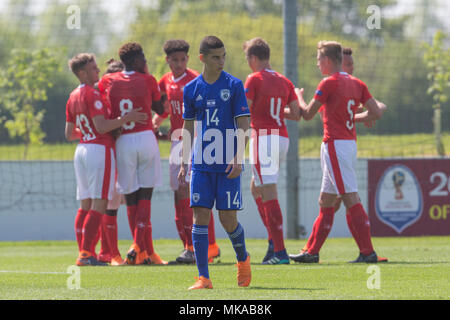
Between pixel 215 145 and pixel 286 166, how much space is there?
8034 millimetres

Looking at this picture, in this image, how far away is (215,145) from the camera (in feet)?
20.2

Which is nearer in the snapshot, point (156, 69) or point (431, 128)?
point (431, 128)

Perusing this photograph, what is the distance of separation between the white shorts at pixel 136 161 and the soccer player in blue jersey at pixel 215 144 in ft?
7.67

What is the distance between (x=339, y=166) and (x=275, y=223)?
0.88m

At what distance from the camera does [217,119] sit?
6215mm

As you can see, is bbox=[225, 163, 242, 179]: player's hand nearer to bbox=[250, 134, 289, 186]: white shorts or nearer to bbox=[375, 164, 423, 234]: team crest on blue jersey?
bbox=[250, 134, 289, 186]: white shorts

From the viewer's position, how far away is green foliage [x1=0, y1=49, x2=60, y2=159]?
20219 millimetres

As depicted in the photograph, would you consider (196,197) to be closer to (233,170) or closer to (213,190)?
(213,190)

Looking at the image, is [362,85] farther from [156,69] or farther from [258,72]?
[156,69]

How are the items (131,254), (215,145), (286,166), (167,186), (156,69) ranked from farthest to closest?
(156,69) < (167,186) < (286,166) < (131,254) < (215,145)

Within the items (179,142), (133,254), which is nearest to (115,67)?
(179,142)
